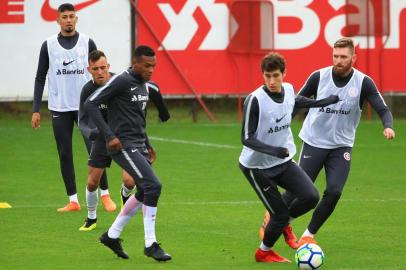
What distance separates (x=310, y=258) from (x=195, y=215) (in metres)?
3.87

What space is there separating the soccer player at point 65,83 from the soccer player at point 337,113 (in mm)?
3441

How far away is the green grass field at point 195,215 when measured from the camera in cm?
1122

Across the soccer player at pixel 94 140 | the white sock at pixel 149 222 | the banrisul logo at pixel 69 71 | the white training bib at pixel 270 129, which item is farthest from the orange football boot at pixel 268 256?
the banrisul logo at pixel 69 71

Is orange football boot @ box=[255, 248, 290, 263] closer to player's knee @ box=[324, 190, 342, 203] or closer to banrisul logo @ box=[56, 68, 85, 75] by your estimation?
player's knee @ box=[324, 190, 342, 203]

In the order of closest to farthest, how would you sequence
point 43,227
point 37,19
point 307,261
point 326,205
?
point 307,261
point 326,205
point 43,227
point 37,19

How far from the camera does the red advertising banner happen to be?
82.9 feet

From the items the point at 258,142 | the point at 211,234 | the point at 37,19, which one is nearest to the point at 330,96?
the point at 258,142

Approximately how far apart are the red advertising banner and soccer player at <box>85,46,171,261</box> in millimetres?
13914

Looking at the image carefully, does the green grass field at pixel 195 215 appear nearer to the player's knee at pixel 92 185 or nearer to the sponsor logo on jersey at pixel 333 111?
the player's knee at pixel 92 185

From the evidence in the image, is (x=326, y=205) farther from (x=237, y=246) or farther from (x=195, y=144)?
(x=195, y=144)

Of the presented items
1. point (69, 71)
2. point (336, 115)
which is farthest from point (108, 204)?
point (336, 115)

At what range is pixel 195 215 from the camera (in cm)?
1414

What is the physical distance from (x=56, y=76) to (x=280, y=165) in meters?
4.91

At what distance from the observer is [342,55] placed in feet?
38.4
